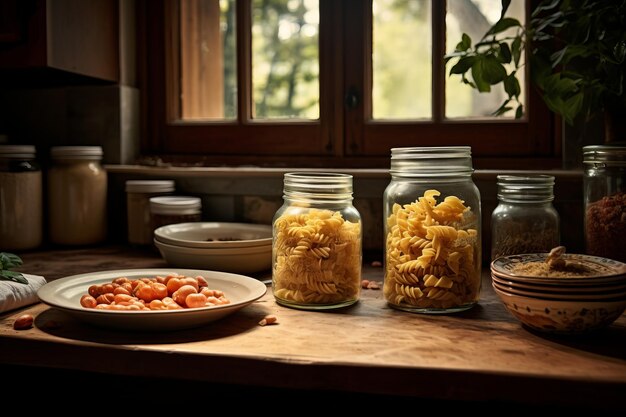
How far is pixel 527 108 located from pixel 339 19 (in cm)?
51

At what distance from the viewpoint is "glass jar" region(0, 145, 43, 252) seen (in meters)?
1.52

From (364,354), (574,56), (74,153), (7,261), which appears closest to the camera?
(364,354)

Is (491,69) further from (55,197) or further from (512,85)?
(55,197)

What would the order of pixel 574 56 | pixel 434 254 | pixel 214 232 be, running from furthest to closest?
pixel 214 232 < pixel 574 56 < pixel 434 254

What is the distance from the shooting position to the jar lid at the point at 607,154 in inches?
45.1

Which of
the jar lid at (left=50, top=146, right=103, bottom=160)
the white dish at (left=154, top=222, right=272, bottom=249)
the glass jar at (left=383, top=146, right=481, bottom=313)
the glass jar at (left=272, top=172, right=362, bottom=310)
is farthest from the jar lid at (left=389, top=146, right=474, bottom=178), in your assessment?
the jar lid at (left=50, top=146, right=103, bottom=160)

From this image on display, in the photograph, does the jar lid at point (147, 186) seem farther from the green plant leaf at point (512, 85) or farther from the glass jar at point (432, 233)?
the green plant leaf at point (512, 85)

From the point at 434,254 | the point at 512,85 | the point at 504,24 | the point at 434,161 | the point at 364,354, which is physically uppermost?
the point at 504,24

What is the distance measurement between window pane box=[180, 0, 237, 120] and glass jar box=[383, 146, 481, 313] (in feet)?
2.92

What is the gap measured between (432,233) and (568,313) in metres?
0.22

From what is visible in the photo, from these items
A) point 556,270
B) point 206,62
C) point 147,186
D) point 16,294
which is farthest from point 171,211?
point 556,270

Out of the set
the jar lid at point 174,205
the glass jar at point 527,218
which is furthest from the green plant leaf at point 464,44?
the jar lid at point 174,205

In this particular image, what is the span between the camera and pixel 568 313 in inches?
32.9

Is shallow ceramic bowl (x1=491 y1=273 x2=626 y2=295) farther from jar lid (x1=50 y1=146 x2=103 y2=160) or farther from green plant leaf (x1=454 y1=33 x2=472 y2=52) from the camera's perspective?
jar lid (x1=50 y1=146 x2=103 y2=160)
